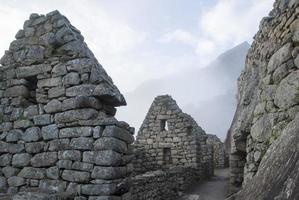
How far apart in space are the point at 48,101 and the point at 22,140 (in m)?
0.91

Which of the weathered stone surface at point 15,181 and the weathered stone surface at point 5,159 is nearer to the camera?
the weathered stone surface at point 15,181

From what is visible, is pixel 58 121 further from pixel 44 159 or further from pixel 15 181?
pixel 15 181

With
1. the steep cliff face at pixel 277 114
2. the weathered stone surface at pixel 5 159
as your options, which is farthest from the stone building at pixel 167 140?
the weathered stone surface at pixel 5 159

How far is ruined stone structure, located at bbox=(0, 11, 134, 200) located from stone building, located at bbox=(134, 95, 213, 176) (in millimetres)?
10340

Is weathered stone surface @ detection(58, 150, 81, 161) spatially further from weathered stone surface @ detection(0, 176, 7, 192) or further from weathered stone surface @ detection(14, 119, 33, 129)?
weathered stone surface @ detection(0, 176, 7, 192)

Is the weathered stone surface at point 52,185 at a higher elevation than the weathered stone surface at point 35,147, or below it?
below

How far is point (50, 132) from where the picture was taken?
19.8 feet

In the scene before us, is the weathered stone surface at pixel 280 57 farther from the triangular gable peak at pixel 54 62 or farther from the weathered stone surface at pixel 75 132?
the weathered stone surface at pixel 75 132

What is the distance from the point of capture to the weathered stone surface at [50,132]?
5992 mm

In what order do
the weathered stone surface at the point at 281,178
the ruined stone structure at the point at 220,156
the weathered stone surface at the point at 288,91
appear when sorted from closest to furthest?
the weathered stone surface at the point at 281,178 → the weathered stone surface at the point at 288,91 → the ruined stone structure at the point at 220,156

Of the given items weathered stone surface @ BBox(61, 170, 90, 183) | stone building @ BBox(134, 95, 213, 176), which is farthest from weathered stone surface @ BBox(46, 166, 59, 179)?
stone building @ BBox(134, 95, 213, 176)

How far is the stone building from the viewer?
16.7 metres

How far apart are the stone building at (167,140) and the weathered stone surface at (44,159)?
34.4 ft

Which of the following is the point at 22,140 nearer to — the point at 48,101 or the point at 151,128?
the point at 48,101
